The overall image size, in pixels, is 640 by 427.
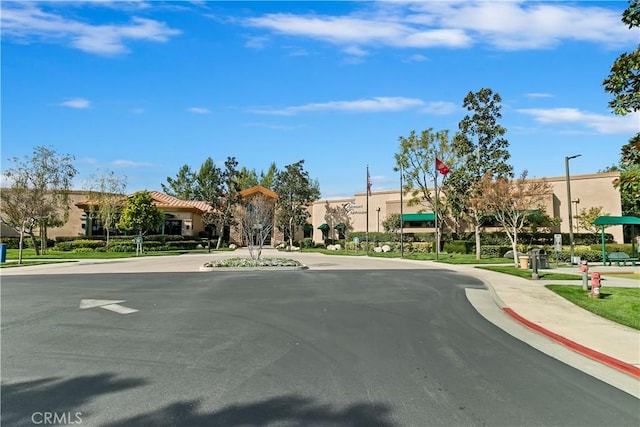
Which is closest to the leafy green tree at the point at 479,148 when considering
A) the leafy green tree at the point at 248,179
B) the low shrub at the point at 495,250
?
the low shrub at the point at 495,250

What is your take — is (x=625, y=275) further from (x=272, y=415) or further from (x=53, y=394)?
(x=53, y=394)

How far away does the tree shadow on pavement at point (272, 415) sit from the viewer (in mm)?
4383

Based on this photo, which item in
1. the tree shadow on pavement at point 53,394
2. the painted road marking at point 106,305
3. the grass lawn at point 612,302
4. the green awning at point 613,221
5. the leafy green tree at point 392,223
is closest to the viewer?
the tree shadow on pavement at point 53,394

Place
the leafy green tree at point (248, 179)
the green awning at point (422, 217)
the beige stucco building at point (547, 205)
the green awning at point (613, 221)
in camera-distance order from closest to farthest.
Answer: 1. the green awning at point (613, 221)
2. the beige stucco building at point (547, 205)
3. the green awning at point (422, 217)
4. the leafy green tree at point (248, 179)

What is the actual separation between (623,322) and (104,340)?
10.7m

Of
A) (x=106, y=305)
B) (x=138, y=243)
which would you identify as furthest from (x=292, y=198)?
(x=106, y=305)

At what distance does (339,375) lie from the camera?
19.5ft

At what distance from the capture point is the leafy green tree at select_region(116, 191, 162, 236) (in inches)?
1618

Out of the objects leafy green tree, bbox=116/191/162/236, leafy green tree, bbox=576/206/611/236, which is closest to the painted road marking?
leafy green tree, bbox=116/191/162/236

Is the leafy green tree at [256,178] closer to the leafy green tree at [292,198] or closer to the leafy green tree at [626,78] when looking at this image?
the leafy green tree at [292,198]

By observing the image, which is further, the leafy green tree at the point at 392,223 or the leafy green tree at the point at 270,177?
the leafy green tree at the point at 270,177

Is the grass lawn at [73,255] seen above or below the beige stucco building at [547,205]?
below

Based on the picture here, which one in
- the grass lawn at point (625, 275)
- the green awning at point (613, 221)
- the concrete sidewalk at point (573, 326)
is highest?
the green awning at point (613, 221)

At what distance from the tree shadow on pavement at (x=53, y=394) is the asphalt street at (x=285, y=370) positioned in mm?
22
